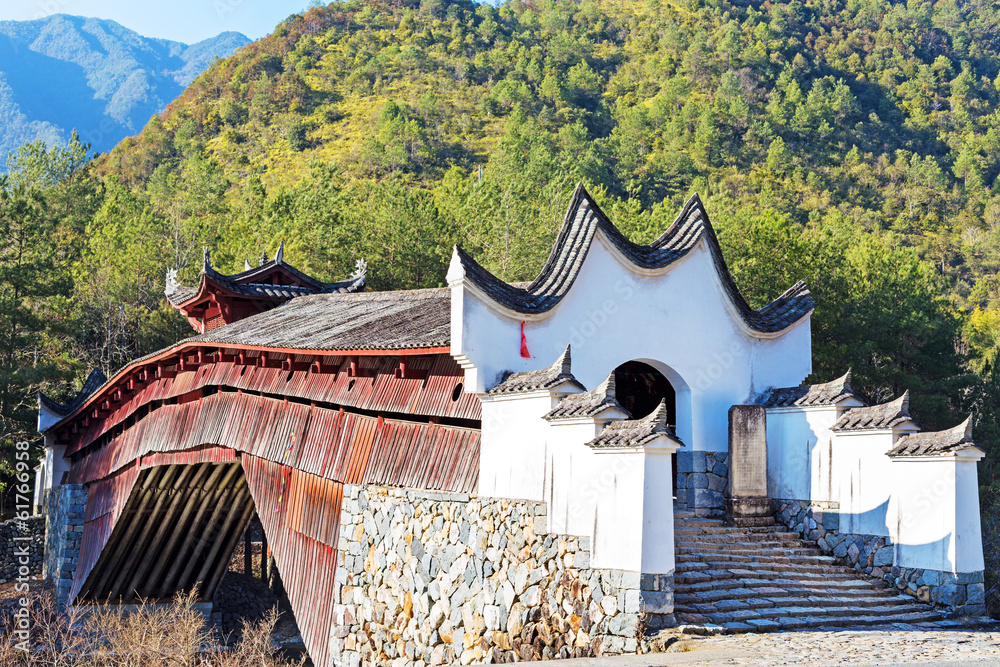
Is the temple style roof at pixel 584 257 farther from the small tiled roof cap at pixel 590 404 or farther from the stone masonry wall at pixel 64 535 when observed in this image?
the stone masonry wall at pixel 64 535

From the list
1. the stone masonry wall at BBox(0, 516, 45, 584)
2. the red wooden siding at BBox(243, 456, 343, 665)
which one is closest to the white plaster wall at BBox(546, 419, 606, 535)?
the red wooden siding at BBox(243, 456, 343, 665)

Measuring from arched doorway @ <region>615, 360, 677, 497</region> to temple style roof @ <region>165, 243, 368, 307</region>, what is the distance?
40.1 feet

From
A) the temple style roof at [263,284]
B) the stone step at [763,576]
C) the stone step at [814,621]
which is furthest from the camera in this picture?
the temple style roof at [263,284]

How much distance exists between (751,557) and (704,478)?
1.88 metres

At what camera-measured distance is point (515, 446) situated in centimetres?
1213

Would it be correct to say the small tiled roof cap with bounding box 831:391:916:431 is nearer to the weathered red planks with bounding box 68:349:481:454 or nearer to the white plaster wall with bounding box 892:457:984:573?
the white plaster wall with bounding box 892:457:984:573

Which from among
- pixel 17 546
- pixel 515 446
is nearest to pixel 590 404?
pixel 515 446

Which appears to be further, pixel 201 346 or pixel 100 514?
pixel 100 514

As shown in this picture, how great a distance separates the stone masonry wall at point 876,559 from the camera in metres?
12.3

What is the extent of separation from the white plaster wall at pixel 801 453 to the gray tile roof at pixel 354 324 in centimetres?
543

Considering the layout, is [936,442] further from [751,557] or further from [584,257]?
[584,257]

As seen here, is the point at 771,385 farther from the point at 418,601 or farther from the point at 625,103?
the point at 625,103

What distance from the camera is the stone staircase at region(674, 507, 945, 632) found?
1114 centimetres

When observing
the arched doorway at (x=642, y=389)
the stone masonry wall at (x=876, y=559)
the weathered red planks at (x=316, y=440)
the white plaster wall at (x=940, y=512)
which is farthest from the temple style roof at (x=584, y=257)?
the white plaster wall at (x=940, y=512)
